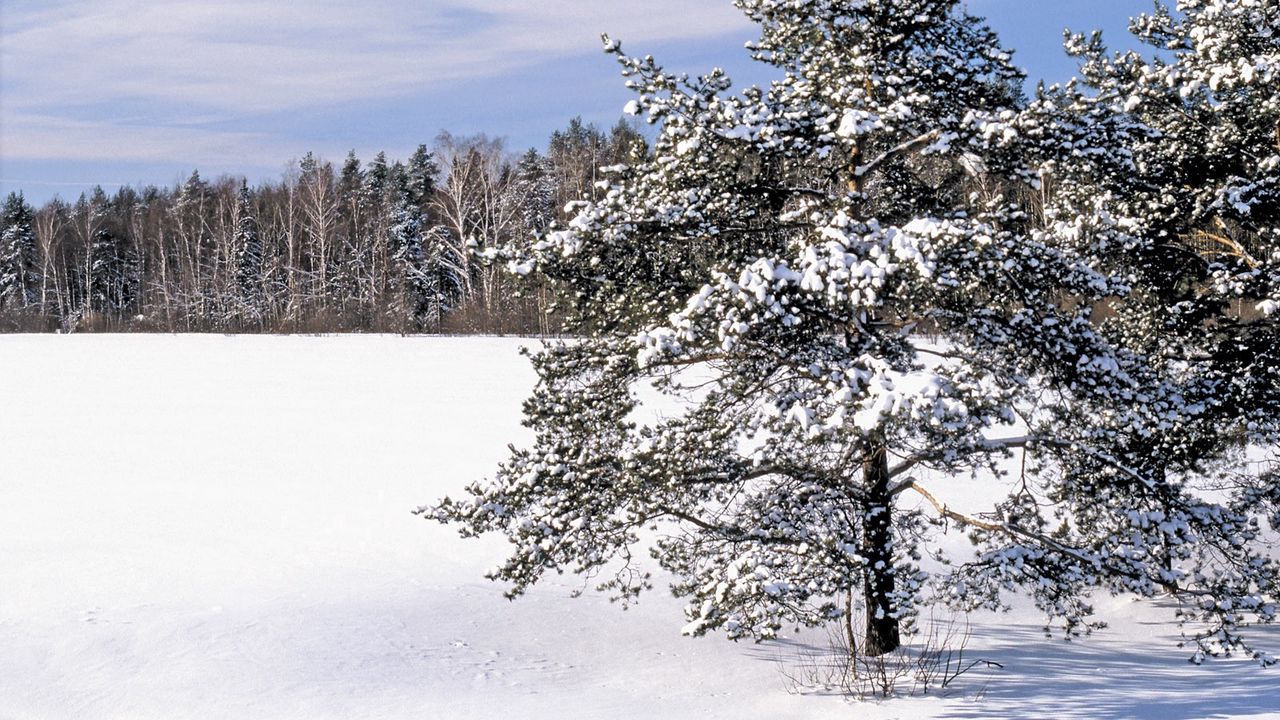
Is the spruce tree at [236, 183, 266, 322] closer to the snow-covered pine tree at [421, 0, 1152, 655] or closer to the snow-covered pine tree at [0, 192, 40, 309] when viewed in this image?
the snow-covered pine tree at [0, 192, 40, 309]

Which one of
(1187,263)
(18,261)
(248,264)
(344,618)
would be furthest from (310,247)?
A: (1187,263)

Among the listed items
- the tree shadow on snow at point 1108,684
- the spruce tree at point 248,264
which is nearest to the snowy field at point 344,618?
the tree shadow on snow at point 1108,684

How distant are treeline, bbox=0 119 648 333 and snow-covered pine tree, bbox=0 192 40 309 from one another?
0.13 m

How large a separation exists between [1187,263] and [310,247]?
173ft

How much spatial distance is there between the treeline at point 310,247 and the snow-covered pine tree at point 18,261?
0.44 feet

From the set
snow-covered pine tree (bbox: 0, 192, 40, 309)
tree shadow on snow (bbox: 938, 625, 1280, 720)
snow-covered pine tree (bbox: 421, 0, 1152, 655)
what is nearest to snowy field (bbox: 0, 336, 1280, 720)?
tree shadow on snow (bbox: 938, 625, 1280, 720)

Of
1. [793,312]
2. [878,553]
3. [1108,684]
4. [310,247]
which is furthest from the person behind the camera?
[310,247]

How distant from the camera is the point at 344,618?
13016 mm

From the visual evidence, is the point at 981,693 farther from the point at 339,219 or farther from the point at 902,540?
the point at 339,219

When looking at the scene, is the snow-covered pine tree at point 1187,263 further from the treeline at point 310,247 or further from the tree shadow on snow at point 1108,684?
the treeline at point 310,247

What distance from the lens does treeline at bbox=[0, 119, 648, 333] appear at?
43.5 m

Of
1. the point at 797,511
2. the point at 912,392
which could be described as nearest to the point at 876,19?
the point at 912,392

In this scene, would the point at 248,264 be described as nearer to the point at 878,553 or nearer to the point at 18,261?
the point at 18,261

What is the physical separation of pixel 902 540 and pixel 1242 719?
3.08m
